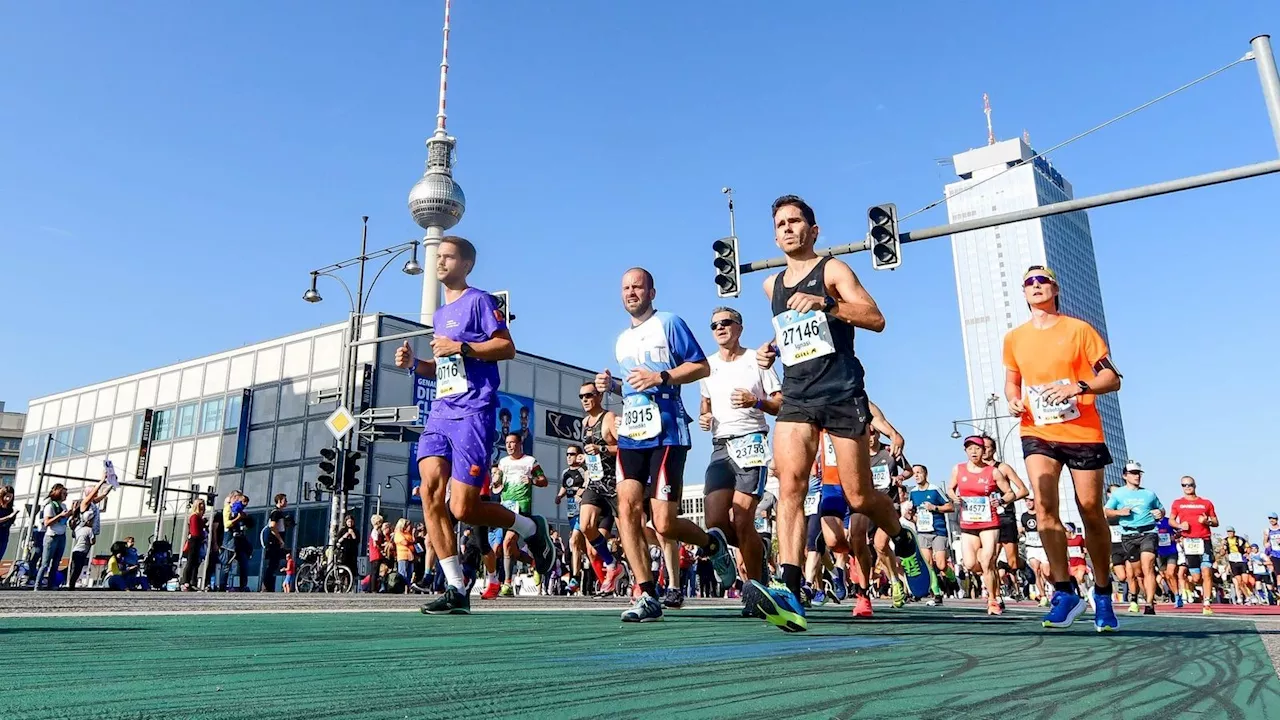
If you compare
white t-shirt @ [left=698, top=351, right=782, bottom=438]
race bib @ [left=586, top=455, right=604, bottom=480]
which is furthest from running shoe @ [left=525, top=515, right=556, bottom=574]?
race bib @ [left=586, top=455, right=604, bottom=480]

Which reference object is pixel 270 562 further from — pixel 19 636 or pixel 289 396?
pixel 289 396

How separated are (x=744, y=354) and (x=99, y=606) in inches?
178

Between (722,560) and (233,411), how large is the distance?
42.9 metres

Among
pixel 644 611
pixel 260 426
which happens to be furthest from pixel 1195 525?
pixel 260 426

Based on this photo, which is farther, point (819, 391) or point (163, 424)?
point (163, 424)

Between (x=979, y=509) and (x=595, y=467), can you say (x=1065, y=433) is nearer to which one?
(x=979, y=509)

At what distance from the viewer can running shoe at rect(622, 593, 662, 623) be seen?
4.54 m

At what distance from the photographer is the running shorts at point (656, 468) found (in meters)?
5.28

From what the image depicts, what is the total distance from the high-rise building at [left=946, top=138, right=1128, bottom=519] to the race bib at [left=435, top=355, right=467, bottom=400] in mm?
148831

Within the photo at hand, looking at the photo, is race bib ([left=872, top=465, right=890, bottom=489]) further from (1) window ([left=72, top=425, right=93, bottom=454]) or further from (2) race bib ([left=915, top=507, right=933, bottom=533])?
(1) window ([left=72, top=425, right=93, bottom=454])

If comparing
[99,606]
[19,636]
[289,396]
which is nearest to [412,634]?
[19,636]

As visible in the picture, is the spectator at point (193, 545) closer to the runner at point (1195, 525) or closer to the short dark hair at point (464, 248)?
the short dark hair at point (464, 248)

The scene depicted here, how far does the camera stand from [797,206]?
4.82 m

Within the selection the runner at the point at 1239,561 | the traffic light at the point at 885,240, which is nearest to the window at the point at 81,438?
the traffic light at the point at 885,240
